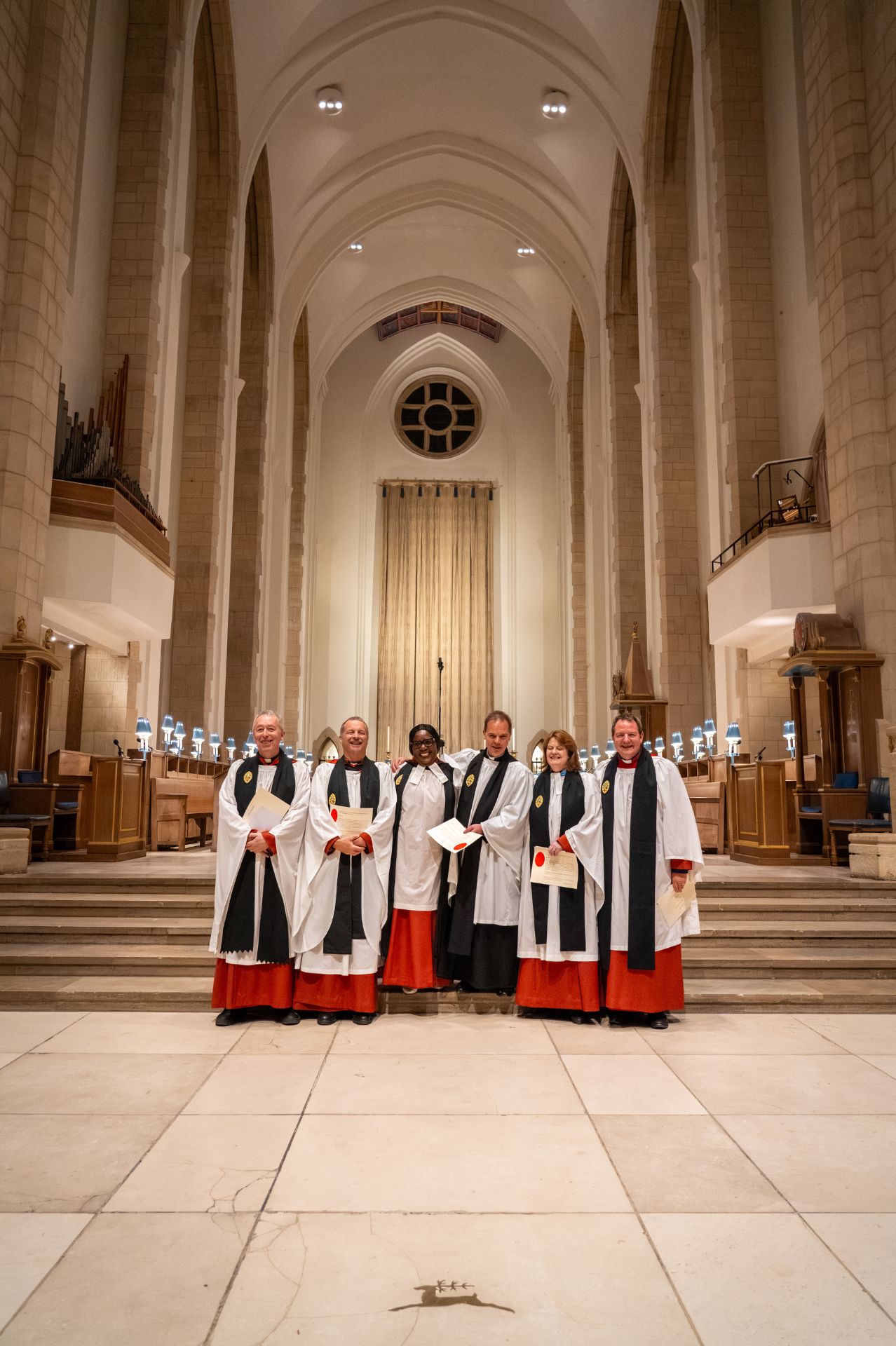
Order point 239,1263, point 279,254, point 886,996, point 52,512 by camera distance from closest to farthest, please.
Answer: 1. point 239,1263
2. point 886,996
3. point 52,512
4. point 279,254

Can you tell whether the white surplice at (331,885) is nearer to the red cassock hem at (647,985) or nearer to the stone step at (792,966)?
the red cassock hem at (647,985)

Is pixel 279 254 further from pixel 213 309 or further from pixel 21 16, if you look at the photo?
pixel 21 16

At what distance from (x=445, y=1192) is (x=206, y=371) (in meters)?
13.6

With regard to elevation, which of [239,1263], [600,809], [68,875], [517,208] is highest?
[517,208]

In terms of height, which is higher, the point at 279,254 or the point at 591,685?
the point at 279,254

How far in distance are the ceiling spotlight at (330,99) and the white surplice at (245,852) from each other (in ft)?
50.6

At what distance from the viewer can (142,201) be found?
38.1 ft

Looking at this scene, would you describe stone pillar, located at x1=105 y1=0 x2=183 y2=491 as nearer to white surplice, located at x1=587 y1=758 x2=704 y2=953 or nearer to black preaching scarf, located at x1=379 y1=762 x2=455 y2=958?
black preaching scarf, located at x1=379 y1=762 x2=455 y2=958

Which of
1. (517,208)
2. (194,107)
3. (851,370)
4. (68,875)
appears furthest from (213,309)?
(68,875)

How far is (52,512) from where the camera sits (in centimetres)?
884

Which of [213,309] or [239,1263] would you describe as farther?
[213,309]

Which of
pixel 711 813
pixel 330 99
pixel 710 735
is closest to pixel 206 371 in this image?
pixel 330 99

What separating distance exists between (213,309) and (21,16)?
20.5 feet

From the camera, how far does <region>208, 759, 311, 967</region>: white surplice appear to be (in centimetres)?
424
